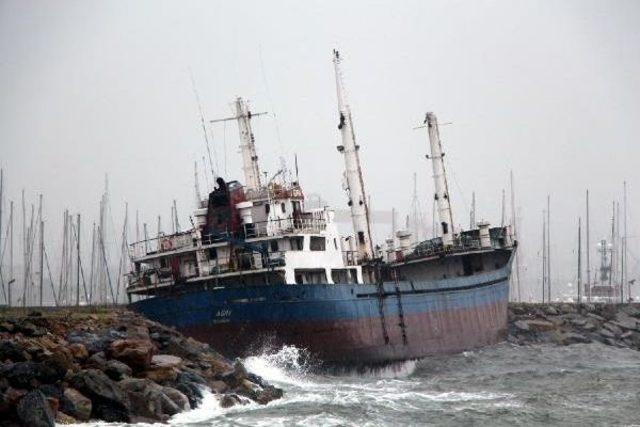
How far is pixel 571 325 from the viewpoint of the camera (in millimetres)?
69125

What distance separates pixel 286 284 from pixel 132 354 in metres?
12.5

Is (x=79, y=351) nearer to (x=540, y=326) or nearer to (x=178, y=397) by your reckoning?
(x=178, y=397)

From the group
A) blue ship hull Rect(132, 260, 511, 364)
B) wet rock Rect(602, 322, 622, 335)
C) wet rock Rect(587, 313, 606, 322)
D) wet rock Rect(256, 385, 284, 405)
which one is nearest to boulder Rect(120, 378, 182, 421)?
wet rock Rect(256, 385, 284, 405)

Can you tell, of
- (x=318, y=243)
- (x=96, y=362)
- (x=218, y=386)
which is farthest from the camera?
(x=318, y=243)

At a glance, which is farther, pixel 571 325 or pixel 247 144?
pixel 571 325

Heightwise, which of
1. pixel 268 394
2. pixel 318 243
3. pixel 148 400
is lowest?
pixel 268 394

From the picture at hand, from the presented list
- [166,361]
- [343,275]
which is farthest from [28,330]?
[343,275]

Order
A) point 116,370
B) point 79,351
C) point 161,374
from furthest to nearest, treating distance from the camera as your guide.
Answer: point 161,374
point 79,351
point 116,370

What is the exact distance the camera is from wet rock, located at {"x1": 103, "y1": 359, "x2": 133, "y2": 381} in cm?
2634

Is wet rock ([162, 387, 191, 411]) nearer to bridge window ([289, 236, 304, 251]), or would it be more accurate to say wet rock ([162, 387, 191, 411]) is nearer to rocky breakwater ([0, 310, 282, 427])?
rocky breakwater ([0, 310, 282, 427])

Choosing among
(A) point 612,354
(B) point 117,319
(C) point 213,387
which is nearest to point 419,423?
(C) point 213,387

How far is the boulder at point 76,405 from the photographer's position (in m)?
23.4

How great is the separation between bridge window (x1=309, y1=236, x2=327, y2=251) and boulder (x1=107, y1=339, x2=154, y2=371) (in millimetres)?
15984

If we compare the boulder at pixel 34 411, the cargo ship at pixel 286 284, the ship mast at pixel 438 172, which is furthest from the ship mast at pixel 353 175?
the boulder at pixel 34 411
